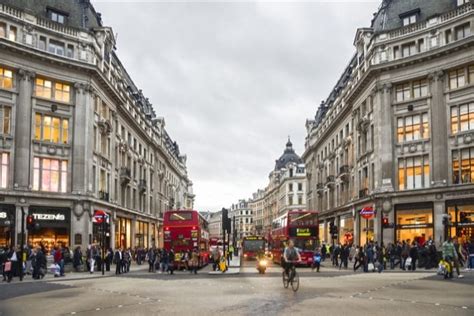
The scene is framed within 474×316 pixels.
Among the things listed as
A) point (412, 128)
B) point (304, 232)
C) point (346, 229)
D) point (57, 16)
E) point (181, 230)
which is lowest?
point (346, 229)

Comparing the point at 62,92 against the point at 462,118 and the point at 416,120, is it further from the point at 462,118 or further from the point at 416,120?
the point at 462,118

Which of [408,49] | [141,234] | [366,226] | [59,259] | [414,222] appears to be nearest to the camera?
[59,259]

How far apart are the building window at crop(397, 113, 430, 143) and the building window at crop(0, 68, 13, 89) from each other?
3023 cm

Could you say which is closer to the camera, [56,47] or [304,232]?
[304,232]

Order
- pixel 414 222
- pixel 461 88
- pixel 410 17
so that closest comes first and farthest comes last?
1. pixel 461 88
2. pixel 414 222
3. pixel 410 17

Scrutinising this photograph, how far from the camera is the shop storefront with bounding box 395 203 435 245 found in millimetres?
44625

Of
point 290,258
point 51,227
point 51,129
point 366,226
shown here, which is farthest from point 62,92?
point 290,258

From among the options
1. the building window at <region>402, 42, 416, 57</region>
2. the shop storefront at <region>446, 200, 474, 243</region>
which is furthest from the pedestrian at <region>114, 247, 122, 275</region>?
the building window at <region>402, 42, 416, 57</region>

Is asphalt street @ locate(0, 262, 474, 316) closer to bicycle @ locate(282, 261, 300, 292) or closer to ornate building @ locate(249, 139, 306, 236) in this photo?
bicycle @ locate(282, 261, 300, 292)

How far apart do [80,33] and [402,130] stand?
27.2 meters

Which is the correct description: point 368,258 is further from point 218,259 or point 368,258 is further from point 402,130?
point 402,130

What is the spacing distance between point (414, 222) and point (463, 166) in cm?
605

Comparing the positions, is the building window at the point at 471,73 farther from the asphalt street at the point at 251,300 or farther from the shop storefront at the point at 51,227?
the shop storefront at the point at 51,227

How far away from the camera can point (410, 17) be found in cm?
4822
